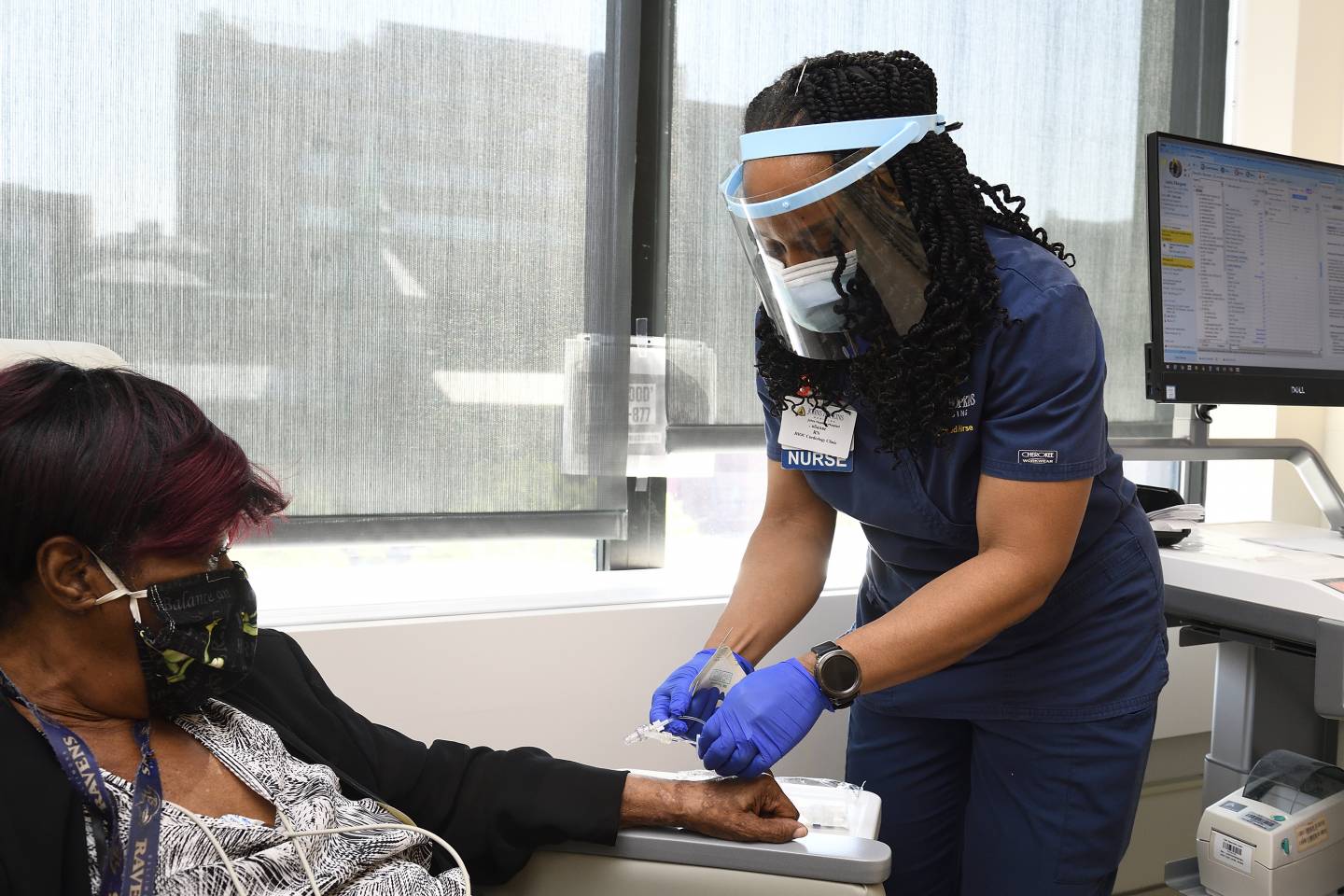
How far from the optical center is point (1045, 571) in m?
1.19

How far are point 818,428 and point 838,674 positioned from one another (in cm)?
35

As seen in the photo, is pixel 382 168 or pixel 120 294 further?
pixel 382 168

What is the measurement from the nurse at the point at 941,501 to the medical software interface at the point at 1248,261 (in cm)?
51

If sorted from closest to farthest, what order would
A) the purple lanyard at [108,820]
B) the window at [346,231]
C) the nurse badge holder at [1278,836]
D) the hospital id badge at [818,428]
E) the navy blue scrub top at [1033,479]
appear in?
the purple lanyard at [108,820] → the navy blue scrub top at [1033,479] → the hospital id badge at [818,428] → the nurse badge holder at [1278,836] → the window at [346,231]

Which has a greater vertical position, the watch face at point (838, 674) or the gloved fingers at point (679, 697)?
the watch face at point (838, 674)

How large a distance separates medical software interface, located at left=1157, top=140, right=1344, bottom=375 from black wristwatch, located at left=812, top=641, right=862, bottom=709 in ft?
3.02

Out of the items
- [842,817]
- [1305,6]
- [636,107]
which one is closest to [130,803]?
[842,817]

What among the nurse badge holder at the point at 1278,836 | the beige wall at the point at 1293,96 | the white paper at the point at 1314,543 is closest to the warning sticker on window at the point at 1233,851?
the nurse badge holder at the point at 1278,836

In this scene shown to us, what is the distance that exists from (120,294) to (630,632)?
1.02 metres

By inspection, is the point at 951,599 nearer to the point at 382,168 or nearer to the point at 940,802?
the point at 940,802

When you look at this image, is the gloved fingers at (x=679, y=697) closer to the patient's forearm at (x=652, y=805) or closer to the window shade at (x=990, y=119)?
the patient's forearm at (x=652, y=805)

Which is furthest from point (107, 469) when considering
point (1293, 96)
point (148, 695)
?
point (1293, 96)

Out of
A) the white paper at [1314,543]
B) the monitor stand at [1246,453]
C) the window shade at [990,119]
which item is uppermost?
the window shade at [990,119]

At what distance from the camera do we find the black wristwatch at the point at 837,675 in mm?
1142
